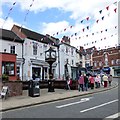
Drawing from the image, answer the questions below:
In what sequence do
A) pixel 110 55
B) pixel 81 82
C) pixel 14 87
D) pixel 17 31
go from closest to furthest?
pixel 14 87
pixel 81 82
pixel 17 31
pixel 110 55

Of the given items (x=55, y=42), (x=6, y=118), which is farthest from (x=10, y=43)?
(x=6, y=118)

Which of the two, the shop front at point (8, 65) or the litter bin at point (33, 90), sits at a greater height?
the shop front at point (8, 65)

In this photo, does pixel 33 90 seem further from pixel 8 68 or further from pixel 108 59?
pixel 108 59

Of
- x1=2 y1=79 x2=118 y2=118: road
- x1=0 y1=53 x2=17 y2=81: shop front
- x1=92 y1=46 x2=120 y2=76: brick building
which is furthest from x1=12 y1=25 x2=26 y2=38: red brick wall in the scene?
x1=92 y1=46 x2=120 y2=76: brick building

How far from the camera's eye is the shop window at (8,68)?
2688 centimetres

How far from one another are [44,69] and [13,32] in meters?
7.73

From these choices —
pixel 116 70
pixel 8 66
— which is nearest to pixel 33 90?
pixel 8 66

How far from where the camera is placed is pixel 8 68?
2731 centimetres

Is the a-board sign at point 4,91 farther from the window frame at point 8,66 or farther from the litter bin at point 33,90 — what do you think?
the window frame at point 8,66

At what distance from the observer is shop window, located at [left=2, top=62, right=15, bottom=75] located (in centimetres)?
2688

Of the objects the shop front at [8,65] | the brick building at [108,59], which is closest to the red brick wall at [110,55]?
the brick building at [108,59]

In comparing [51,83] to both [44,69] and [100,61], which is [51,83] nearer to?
[44,69]

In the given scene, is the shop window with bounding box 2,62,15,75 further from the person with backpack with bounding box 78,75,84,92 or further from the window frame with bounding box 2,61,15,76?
the person with backpack with bounding box 78,75,84,92

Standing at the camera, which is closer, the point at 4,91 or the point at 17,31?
the point at 4,91
